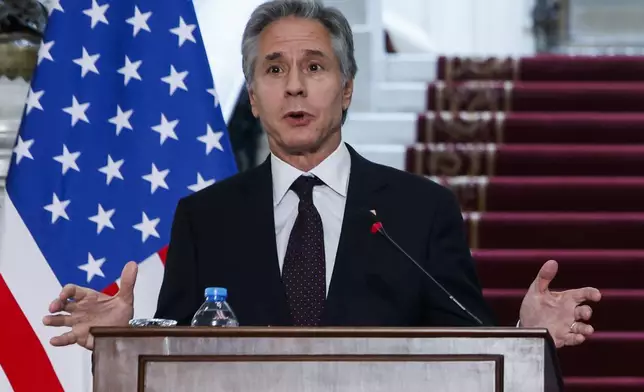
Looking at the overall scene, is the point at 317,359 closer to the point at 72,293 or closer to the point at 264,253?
the point at 72,293

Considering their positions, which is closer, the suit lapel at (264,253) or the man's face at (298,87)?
the suit lapel at (264,253)

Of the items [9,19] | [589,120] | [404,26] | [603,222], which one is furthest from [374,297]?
[404,26]

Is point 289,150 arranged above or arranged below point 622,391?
above

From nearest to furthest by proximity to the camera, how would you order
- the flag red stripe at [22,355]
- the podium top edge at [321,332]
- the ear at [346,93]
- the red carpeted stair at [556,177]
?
the podium top edge at [321,332]
the ear at [346,93]
the flag red stripe at [22,355]
the red carpeted stair at [556,177]

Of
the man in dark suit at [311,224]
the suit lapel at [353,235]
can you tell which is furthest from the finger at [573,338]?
the suit lapel at [353,235]

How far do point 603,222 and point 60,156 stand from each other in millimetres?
2574

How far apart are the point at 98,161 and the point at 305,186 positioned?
109 cm

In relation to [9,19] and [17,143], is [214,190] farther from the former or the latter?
[9,19]

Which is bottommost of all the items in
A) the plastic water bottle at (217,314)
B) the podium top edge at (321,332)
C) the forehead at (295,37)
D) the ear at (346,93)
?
the plastic water bottle at (217,314)

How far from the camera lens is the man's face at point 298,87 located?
2654 mm

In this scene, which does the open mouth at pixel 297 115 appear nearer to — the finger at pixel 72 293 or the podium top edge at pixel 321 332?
the finger at pixel 72 293

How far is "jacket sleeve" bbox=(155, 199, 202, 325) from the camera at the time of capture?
2.56 metres

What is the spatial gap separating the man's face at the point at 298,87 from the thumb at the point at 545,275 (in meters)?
0.59

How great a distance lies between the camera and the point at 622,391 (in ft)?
15.4
